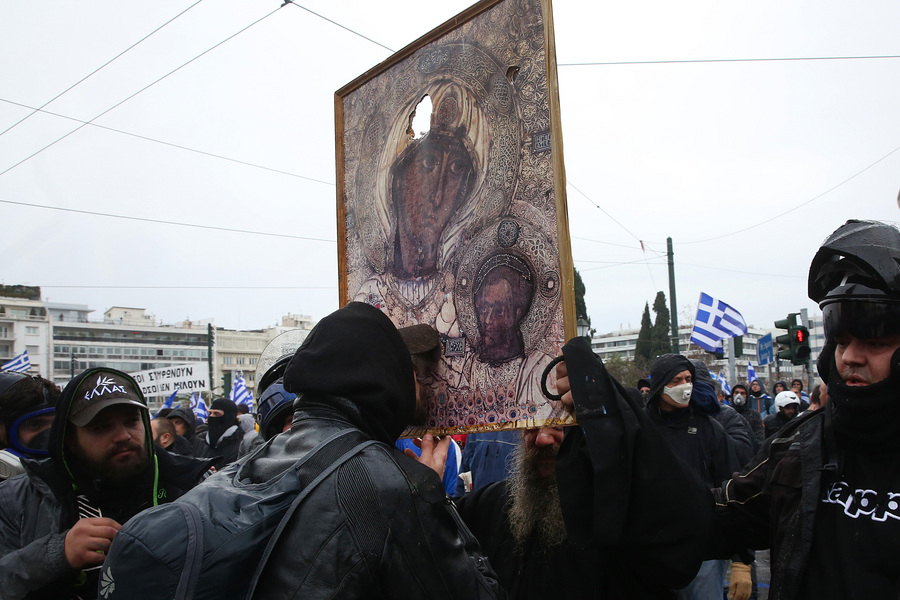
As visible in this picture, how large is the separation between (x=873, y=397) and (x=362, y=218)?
72.4 inches

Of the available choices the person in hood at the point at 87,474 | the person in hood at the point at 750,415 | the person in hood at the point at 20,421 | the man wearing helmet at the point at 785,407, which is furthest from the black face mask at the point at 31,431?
the man wearing helmet at the point at 785,407

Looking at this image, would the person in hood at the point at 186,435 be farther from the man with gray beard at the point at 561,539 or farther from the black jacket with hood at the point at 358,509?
the black jacket with hood at the point at 358,509

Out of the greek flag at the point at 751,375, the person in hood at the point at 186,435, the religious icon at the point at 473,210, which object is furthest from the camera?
the greek flag at the point at 751,375

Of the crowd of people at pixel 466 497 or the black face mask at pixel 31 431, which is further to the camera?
the black face mask at pixel 31 431

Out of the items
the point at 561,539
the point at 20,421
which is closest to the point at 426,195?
the point at 561,539

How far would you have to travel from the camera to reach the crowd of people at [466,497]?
132cm

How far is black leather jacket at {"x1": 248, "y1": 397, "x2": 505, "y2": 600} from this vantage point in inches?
51.1

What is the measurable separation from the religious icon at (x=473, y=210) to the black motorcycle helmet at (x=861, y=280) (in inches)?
29.0

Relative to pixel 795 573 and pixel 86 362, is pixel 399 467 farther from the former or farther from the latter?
pixel 86 362

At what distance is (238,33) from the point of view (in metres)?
8.38

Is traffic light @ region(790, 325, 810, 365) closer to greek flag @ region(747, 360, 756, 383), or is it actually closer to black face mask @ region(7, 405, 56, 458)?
greek flag @ region(747, 360, 756, 383)

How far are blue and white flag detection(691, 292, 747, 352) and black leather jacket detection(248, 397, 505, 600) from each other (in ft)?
42.1

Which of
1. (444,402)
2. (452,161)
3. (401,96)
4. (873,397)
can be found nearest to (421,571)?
(444,402)

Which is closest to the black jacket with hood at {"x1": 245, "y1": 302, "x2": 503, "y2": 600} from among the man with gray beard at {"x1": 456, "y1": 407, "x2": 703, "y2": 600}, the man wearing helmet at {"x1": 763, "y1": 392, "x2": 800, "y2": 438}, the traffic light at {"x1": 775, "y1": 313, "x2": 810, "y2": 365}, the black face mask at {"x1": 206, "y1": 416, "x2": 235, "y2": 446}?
the man with gray beard at {"x1": 456, "y1": 407, "x2": 703, "y2": 600}
